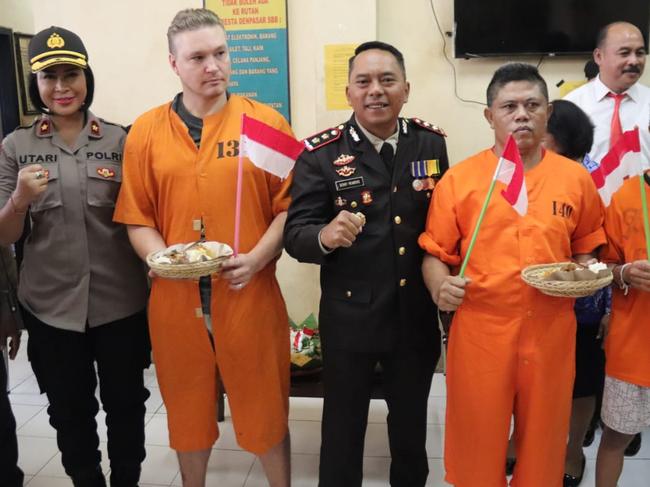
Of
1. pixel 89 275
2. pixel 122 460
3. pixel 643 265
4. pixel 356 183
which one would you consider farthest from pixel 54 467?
pixel 643 265

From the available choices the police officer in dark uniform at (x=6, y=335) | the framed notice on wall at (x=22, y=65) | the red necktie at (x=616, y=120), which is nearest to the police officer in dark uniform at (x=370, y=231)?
the police officer in dark uniform at (x=6, y=335)

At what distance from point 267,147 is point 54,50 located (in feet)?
2.45

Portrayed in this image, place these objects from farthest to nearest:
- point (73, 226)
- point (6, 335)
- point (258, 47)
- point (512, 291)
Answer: point (258, 47) → point (6, 335) → point (73, 226) → point (512, 291)

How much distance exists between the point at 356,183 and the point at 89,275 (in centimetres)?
94

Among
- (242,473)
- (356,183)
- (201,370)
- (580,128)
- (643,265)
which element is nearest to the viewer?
(643,265)

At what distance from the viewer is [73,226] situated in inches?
77.4

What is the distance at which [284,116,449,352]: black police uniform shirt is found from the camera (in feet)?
6.09

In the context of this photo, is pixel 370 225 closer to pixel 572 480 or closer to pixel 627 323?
pixel 627 323

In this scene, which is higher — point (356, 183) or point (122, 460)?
point (356, 183)

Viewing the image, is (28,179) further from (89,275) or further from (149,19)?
(149,19)

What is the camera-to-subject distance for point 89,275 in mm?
1995

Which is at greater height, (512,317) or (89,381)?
(512,317)

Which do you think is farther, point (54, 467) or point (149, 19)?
point (149, 19)

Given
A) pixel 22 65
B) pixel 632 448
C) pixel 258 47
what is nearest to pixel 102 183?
pixel 258 47
